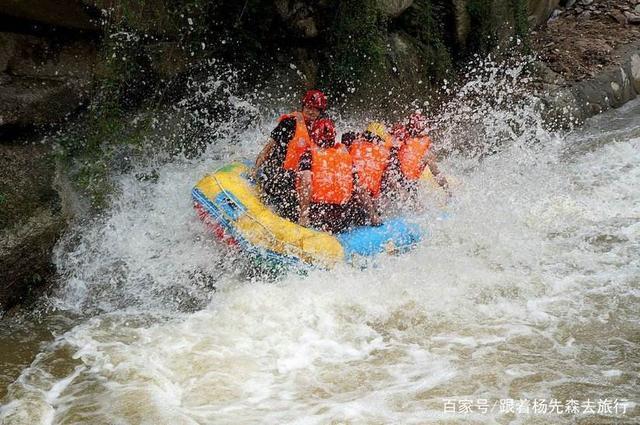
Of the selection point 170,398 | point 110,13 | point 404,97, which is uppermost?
point 404,97

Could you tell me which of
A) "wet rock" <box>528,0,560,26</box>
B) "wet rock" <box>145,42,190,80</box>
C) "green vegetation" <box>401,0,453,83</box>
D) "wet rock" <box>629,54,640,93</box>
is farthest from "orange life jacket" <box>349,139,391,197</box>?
"wet rock" <box>528,0,560,26</box>

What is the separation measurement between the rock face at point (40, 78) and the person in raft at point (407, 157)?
2.72 meters

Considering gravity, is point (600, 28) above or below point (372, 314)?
above

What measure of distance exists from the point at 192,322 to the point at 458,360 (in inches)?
71.2

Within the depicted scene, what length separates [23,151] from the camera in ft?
17.2

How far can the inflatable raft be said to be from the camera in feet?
16.3

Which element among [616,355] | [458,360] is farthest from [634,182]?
[458,360]

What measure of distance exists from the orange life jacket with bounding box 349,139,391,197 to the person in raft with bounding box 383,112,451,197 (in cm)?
13

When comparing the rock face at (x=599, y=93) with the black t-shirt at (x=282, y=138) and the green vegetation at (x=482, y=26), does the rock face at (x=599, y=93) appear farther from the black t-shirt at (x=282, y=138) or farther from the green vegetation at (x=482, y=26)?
the black t-shirt at (x=282, y=138)

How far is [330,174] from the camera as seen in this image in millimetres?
5145

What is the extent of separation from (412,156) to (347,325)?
5.81 feet

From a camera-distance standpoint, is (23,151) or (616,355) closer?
(616,355)

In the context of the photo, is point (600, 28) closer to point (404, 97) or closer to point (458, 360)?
point (404, 97)

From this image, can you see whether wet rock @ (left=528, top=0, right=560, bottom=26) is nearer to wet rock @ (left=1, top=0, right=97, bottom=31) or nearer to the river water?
the river water
